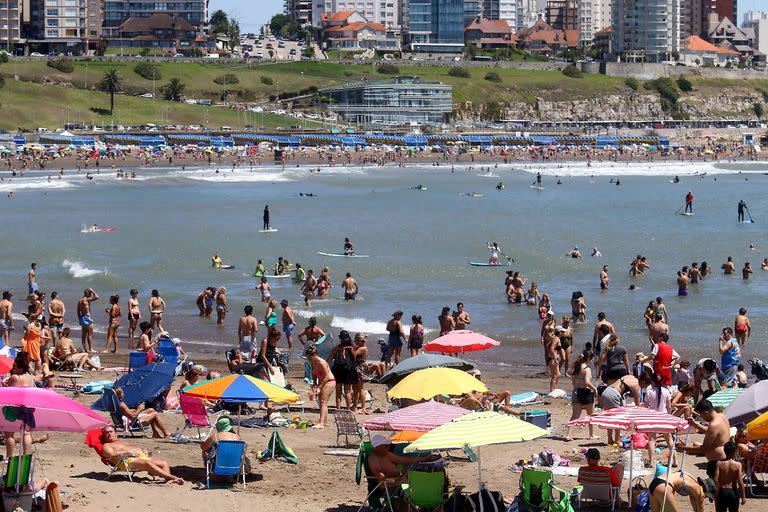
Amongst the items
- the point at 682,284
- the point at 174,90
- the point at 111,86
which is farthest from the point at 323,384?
the point at 174,90

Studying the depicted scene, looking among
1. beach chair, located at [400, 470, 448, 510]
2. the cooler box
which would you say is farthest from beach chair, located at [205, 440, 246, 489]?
the cooler box

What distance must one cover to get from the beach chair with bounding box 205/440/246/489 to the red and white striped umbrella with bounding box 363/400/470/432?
1256 millimetres

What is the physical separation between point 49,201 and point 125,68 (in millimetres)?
83756

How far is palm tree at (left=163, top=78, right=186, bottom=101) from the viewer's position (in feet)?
445

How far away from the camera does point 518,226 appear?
53.9m

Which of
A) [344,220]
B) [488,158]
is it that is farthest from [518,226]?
[488,158]

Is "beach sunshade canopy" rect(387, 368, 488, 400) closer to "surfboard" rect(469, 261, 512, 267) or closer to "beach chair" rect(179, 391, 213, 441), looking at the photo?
"beach chair" rect(179, 391, 213, 441)

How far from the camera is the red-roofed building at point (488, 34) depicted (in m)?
193

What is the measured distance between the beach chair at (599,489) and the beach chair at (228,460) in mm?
3191

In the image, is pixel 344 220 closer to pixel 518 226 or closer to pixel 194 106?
pixel 518 226

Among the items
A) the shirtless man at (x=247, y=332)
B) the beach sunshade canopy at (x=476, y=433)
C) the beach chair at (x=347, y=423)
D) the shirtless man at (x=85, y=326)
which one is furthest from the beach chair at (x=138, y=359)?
the beach sunshade canopy at (x=476, y=433)

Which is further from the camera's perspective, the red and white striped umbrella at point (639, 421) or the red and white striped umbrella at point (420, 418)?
the red and white striped umbrella at point (420, 418)

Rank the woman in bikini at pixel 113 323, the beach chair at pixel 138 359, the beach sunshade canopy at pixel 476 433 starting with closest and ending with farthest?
the beach sunshade canopy at pixel 476 433 < the beach chair at pixel 138 359 < the woman in bikini at pixel 113 323

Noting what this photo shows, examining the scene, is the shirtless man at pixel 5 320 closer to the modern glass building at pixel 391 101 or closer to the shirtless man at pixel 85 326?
the shirtless man at pixel 85 326
